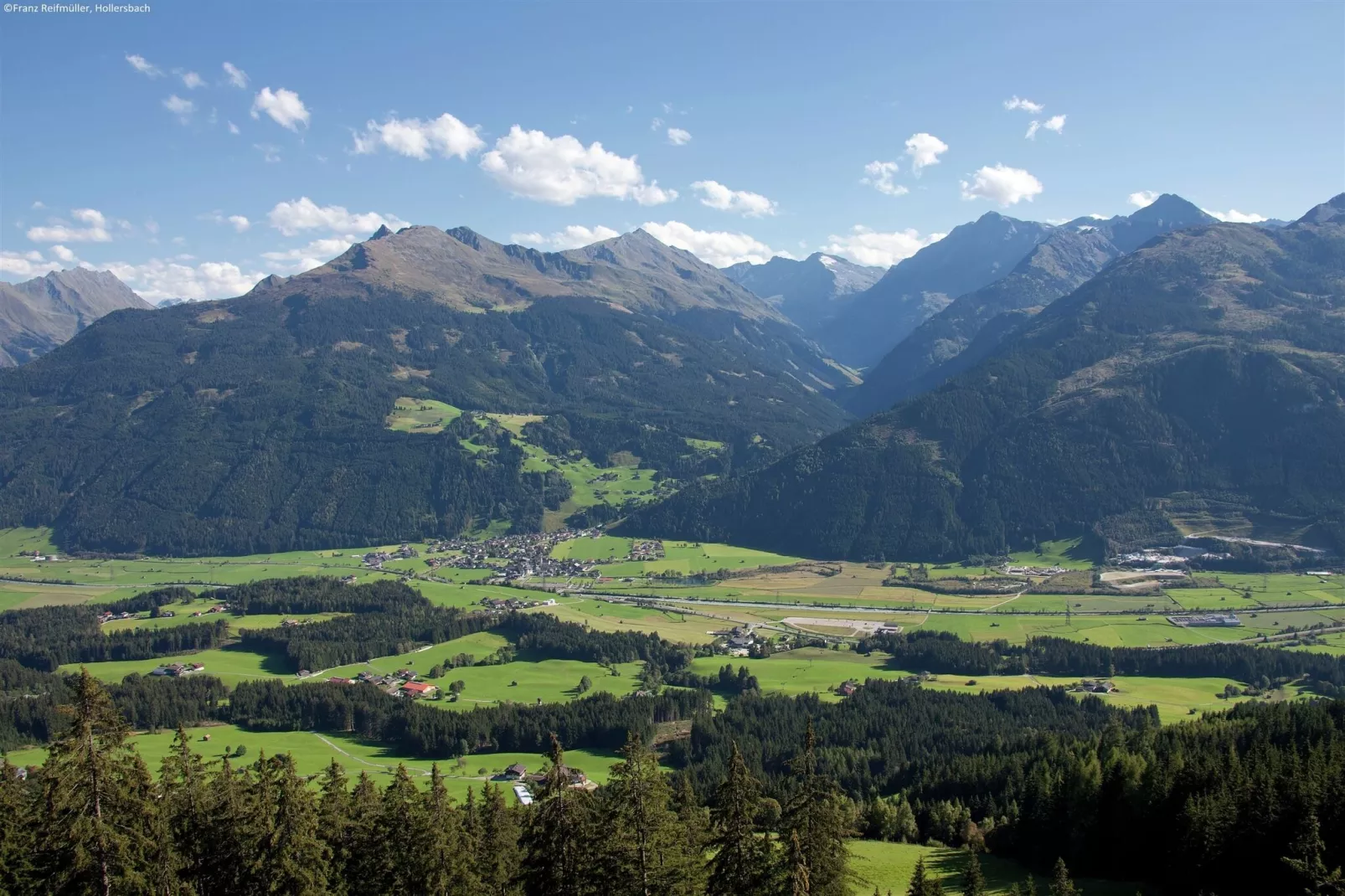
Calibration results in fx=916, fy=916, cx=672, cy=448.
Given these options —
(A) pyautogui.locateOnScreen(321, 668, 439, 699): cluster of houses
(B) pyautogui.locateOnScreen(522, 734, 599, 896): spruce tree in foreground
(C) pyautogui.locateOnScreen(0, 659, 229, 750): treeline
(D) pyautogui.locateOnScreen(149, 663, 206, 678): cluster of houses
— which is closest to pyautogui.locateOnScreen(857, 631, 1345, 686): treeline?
(A) pyautogui.locateOnScreen(321, 668, 439, 699): cluster of houses

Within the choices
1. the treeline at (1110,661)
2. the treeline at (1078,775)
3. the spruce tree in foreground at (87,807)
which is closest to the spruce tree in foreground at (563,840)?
the treeline at (1078,775)

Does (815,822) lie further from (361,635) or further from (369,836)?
(361,635)

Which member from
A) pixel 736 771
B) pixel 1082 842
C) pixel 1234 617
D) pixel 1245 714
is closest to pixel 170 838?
pixel 736 771

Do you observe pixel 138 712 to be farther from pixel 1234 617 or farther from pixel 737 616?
pixel 1234 617

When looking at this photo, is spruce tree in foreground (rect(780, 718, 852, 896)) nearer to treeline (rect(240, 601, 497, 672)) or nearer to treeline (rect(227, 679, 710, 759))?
treeline (rect(227, 679, 710, 759))

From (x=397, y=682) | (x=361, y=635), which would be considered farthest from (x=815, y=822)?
(x=361, y=635)

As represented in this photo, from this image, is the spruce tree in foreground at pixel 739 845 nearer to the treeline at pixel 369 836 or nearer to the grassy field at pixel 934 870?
the treeline at pixel 369 836
